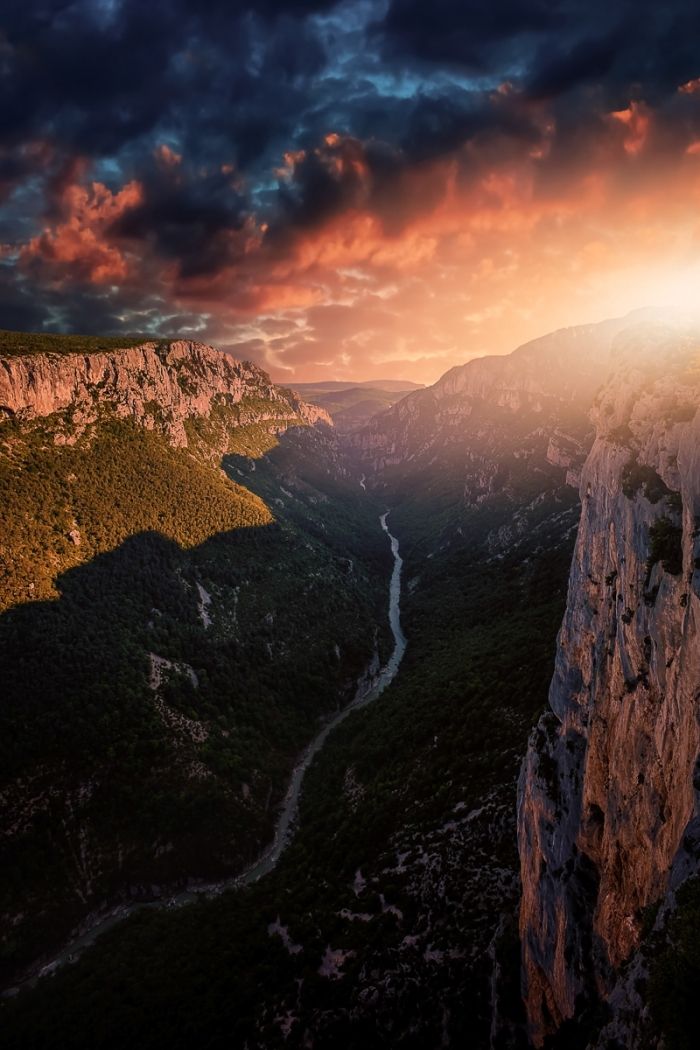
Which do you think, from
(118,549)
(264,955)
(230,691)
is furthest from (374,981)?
(118,549)

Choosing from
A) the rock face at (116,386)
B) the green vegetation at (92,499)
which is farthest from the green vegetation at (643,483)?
the rock face at (116,386)

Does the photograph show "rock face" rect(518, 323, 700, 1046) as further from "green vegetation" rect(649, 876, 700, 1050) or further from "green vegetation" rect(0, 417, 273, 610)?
"green vegetation" rect(0, 417, 273, 610)

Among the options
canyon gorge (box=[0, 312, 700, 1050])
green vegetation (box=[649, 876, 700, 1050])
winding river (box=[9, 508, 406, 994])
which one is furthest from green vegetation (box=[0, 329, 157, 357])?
green vegetation (box=[649, 876, 700, 1050])

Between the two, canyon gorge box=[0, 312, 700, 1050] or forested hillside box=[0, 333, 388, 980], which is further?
forested hillside box=[0, 333, 388, 980]

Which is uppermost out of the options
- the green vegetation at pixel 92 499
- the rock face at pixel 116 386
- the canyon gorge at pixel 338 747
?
the rock face at pixel 116 386

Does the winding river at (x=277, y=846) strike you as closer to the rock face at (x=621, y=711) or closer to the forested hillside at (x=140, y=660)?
the forested hillside at (x=140, y=660)

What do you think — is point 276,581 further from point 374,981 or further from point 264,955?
point 374,981
